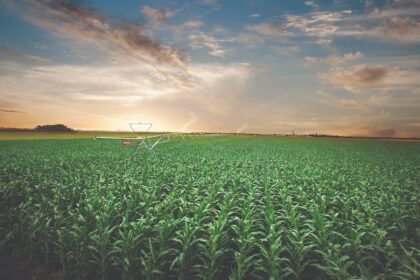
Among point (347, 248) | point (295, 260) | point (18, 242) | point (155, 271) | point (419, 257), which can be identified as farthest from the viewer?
point (18, 242)

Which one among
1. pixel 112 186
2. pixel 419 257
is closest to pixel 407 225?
pixel 419 257

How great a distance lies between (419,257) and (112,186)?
30.9 ft

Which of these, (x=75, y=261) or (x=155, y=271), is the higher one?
(x=155, y=271)

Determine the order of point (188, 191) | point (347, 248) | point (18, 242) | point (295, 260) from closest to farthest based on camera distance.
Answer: point (295, 260)
point (347, 248)
point (18, 242)
point (188, 191)

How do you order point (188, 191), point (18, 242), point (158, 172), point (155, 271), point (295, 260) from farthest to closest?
1. point (158, 172)
2. point (188, 191)
3. point (18, 242)
4. point (295, 260)
5. point (155, 271)

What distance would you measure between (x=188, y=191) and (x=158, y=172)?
4223 mm

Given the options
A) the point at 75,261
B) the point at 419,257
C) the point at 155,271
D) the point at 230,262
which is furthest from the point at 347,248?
the point at 75,261

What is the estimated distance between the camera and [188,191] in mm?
10273

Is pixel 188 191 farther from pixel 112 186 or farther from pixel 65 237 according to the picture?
pixel 65 237

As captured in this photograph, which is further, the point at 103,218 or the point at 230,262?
the point at 103,218

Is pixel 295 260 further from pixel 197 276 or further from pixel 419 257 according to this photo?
pixel 419 257

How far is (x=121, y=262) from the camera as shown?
5680 mm

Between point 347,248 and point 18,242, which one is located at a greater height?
point 347,248

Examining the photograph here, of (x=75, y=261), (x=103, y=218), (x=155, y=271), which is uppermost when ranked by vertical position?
(x=103, y=218)
